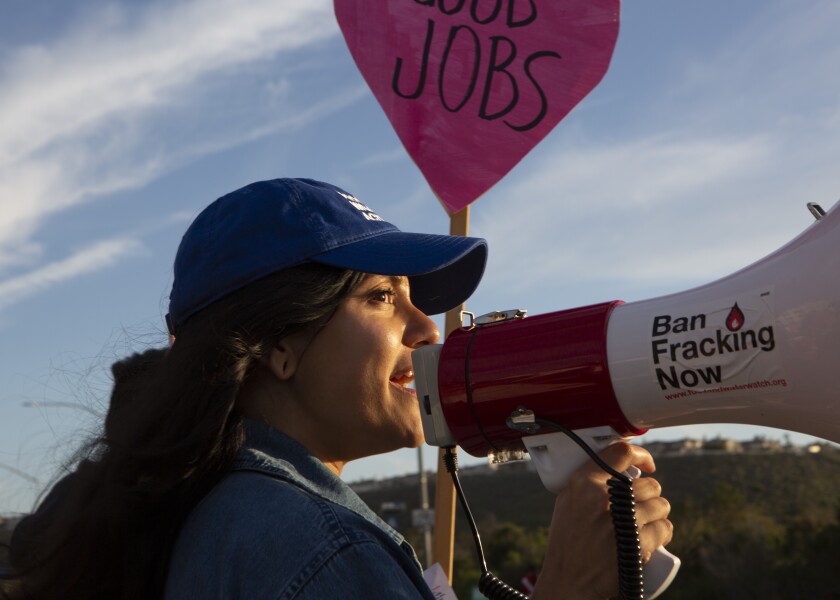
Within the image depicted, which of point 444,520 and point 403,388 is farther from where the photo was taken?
point 444,520

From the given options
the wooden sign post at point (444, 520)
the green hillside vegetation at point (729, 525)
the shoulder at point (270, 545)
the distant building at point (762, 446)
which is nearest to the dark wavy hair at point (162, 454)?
the shoulder at point (270, 545)

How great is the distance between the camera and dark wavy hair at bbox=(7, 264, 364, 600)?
5.65ft

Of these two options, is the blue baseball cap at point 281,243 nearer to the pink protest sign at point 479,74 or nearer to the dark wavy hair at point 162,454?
the dark wavy hair at point 162,454

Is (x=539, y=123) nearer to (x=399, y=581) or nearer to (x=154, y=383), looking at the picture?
(x=154, y=383)

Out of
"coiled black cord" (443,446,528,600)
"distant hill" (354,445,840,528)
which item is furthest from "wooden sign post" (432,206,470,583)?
"distant hill" (354,445,840,528)

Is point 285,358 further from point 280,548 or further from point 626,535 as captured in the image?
point 626,535

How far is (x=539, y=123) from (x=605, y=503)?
1.67 meters

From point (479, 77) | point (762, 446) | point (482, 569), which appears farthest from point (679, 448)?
point (482, 569)

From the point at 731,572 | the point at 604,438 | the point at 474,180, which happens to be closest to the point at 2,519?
the point at 604,438

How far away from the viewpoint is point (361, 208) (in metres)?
2.10

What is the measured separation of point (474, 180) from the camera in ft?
10.7

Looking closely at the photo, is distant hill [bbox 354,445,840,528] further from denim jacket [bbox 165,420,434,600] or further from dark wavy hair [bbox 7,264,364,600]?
denim jacket [bbox 165,420,434,600]

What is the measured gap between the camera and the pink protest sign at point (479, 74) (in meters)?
3.29

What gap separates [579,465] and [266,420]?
0.56 m
